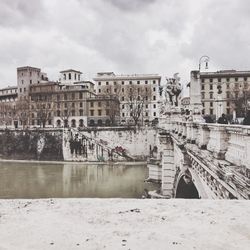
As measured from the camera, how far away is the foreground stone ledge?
412cm

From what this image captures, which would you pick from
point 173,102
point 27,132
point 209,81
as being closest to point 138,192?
point 173,102

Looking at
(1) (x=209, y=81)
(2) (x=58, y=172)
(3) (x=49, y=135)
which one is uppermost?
(1) (x=209, y=81)

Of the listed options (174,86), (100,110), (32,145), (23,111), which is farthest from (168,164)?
(23,111)

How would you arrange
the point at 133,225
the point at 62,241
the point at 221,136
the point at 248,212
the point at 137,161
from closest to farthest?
the point at 62,241 < the point at 133,225 < the point at 248,212 < the point at 221,136 < the point at 137,161

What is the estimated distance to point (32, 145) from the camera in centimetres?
5462

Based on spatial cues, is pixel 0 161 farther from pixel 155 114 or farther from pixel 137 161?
pixel 155 114

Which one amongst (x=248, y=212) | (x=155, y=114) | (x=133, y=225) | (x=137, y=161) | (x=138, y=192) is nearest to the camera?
(x=133, y=225)

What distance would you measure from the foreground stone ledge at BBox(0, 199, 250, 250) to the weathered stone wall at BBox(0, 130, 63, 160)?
46.7m

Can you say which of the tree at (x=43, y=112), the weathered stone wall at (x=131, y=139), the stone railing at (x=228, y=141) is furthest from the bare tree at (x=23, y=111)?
the stone railing at (x=228, y=141)

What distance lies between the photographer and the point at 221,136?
872cm

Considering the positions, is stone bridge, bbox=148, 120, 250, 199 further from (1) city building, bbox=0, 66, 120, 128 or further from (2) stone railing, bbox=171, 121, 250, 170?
(1) city building, bbox=0, 66, 120, 128

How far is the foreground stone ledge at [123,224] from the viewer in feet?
13.5

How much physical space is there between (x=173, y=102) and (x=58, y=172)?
20877 mm

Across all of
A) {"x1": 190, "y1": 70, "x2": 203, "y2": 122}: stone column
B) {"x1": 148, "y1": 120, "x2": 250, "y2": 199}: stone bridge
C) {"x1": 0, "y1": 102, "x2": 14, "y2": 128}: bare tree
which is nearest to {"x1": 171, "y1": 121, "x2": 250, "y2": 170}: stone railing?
{"x1": 148, "y1": 120, "x2": 250, "y2": 199}: stone bridge
